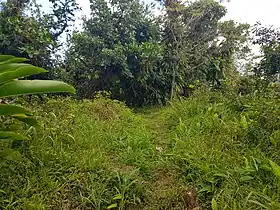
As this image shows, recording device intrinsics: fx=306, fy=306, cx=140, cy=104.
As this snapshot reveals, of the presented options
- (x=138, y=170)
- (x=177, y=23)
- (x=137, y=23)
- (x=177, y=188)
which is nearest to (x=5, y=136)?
(x=138, y=170)

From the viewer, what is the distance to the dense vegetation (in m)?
2.07

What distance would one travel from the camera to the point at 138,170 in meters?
2.40

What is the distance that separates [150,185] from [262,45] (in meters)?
3.90

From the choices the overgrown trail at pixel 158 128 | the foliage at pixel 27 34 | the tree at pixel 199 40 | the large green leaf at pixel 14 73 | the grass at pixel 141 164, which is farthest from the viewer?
the tree at pixel 199 40

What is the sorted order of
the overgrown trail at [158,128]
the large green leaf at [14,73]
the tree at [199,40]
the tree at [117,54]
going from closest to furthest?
the large green leaf at [14,73] → the overgrown trail at [158,128] → the tree at [117,54] → the tree at [199,40]

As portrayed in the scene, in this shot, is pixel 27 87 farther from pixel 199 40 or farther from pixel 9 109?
pixel 199 40

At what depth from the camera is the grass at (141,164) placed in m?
2.04

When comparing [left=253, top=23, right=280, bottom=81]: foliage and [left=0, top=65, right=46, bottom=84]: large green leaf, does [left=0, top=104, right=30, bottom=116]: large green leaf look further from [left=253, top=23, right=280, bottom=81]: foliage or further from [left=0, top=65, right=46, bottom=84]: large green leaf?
[left=253, top=23, right=280, bottom=81]: foliage

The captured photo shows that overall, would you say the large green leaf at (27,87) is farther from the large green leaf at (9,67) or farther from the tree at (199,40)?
the tree at (199,40)

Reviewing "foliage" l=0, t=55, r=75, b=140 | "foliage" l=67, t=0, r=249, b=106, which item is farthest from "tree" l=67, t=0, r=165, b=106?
"foliage" l=0, t=55, r=75, b=140

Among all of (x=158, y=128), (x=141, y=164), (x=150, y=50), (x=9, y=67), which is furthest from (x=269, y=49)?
(x=9, y=67)

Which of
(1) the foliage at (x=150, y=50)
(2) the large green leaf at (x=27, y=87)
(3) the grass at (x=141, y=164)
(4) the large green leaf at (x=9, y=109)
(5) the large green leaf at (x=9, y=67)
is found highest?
(1) the foliage at (x=150, y=50)

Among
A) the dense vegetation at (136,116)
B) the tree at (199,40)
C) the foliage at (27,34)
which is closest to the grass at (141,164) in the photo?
the dense vegetation at (136,116)

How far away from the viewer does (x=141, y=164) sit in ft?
8.41
